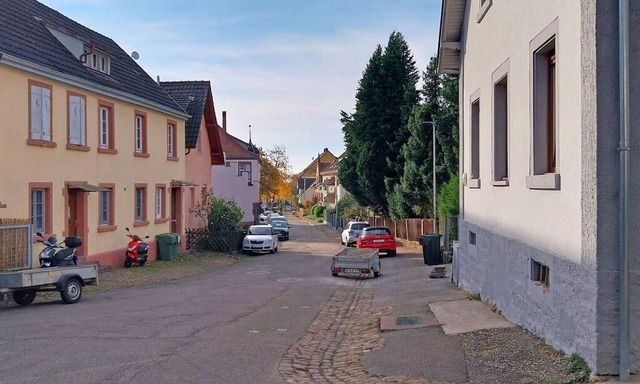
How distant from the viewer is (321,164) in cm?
15450

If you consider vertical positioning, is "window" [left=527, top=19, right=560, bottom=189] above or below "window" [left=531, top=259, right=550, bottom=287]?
above

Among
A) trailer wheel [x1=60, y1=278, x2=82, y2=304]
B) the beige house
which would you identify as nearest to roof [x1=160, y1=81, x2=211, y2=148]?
trailer wheel [x1=60, y1=278, x2=82, y2=304]

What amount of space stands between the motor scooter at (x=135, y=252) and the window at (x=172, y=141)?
6.19 m

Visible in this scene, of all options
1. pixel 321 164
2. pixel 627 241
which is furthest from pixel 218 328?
pixel 321 164

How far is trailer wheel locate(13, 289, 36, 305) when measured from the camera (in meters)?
15.7

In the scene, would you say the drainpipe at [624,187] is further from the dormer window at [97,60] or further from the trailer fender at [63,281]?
the dormer window at [97,60]

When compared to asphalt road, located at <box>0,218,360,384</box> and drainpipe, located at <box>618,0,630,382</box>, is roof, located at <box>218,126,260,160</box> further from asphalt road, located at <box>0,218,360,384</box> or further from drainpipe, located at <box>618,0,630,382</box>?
drainpipe, located at <box>618,0,630,382</box>

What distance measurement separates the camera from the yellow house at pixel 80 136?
19234mm

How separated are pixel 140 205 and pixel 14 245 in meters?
12.1

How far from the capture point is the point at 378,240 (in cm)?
3469

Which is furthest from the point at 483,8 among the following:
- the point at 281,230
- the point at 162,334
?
the point at 281,230

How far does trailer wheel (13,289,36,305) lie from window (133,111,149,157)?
39.9ft

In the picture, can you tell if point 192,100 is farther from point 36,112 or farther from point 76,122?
point 36,112

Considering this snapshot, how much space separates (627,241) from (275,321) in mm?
8045
